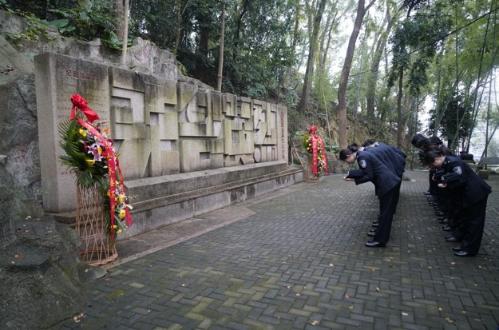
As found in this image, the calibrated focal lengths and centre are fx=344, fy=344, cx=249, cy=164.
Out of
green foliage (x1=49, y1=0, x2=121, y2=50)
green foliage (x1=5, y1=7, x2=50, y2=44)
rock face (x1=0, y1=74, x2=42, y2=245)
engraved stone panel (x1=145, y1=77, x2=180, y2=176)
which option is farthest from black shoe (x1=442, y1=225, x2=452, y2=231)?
green foliage (x1=5, y1=7, x2=50, y2=44)

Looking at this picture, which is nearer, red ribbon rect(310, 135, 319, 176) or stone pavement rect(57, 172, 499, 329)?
stone pavement rect(57, 172, 499, 329)

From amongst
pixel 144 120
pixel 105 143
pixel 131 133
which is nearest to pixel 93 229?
pixel 105 143

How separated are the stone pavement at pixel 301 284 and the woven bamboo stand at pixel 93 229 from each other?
1.01 feet

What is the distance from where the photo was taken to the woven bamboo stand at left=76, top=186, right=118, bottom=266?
13.6 feet

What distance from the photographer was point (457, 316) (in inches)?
117

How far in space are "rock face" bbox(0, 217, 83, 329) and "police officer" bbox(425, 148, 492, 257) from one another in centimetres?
467

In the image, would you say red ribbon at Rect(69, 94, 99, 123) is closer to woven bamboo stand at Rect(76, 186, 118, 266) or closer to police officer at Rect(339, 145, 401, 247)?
woven bamboo stand at Rect(76, 186, 118, 266)

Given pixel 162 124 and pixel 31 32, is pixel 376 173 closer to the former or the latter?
pixel 162 124

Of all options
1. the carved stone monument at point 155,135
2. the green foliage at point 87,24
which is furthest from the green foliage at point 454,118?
the green foliage at point 87,24

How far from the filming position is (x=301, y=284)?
12.0 feet

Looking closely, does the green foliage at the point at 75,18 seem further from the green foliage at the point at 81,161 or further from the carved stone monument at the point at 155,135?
the green foliage at the point at 81,161

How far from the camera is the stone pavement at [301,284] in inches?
115

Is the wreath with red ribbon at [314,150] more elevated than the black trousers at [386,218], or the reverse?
the wreath with red ribbon at [314,150]

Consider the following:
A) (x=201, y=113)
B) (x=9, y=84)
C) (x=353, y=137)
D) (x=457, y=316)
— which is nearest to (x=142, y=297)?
(x=457, y=316)
